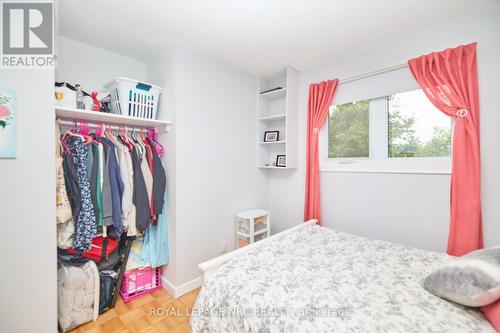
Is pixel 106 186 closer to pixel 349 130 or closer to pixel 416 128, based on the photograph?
pixel 349 130

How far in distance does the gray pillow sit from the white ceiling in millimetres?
1669

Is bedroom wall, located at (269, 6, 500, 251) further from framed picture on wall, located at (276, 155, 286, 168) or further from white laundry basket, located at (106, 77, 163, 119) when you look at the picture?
white laundry basket, located at (106, 77, 163, 119)

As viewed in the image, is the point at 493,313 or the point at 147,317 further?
the point at 147,317

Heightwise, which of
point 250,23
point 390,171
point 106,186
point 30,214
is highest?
point 250,23

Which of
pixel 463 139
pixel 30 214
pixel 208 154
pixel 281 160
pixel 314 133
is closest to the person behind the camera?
pixel 30 214

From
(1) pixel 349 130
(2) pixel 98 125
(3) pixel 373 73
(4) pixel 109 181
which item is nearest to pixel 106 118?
(2) pixel 98 125

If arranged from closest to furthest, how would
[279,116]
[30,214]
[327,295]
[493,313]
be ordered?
[493,313]
[327,295]
[30,214]
[279,116]

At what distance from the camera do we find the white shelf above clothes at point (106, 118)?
167 cm

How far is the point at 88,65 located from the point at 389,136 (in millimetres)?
2952

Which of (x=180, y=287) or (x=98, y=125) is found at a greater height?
(x=98, y=125)

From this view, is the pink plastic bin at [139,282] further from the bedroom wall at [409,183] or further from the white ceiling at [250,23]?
the white ceiling at [250,23]

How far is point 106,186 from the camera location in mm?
1806

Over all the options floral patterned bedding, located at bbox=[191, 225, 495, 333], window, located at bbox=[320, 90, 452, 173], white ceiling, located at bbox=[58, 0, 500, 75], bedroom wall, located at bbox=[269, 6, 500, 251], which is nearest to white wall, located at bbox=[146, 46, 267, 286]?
white ceiling, located at bbox=[58, 0, 500, 75]

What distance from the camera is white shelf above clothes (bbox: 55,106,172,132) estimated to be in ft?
5.47
